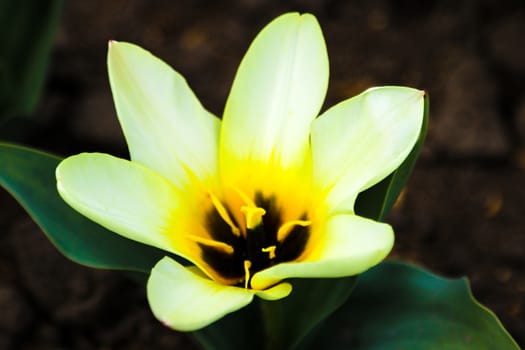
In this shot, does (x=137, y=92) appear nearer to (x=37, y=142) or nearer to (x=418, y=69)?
(x=37, y=142)

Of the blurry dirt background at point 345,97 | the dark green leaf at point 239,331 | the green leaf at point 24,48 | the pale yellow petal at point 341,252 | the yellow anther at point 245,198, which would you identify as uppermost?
the pale yellow petal at point 341,252

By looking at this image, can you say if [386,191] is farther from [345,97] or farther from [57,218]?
[345,97]

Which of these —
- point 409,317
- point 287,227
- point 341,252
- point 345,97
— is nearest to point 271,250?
point 287,227

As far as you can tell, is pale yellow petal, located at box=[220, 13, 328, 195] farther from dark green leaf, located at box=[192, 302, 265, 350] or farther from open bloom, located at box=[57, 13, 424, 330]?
dark green leaf, located at box=[192, 302, 265, 350]

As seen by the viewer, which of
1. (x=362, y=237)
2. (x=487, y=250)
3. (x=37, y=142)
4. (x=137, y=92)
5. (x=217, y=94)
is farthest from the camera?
(x=217, y=94)

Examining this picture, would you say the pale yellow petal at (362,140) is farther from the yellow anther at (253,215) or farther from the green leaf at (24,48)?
the green leaf at (24,48)

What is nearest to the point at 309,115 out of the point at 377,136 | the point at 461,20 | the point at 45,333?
the point at 377,136

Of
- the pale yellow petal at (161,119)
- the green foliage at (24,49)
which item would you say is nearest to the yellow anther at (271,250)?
the pale yellow petal at (161,119)
